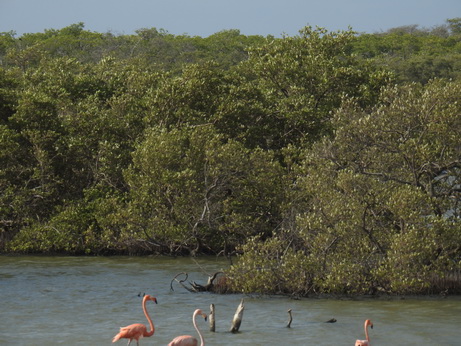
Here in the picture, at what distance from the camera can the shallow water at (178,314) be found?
57.2 feet

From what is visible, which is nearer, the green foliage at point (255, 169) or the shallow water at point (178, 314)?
the shallow water at point (178, 314)

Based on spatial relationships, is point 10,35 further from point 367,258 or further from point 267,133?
point 367,258

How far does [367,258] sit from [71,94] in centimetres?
1865

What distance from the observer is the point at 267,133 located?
107ft

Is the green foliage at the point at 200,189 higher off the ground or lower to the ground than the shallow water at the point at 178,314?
higher

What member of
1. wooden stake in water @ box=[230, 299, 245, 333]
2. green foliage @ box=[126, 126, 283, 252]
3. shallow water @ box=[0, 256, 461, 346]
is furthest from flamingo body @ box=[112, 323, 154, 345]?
green foliage @ box=[126, 126, 283, 252]

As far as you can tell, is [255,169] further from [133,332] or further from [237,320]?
[133,332]

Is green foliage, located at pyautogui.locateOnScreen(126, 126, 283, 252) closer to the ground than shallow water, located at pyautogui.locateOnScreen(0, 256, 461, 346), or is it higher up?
higher up

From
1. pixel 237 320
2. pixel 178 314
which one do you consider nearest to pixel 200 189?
pixel 178 314

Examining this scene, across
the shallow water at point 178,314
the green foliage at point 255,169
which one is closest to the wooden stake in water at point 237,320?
the shallow water at point 178,314

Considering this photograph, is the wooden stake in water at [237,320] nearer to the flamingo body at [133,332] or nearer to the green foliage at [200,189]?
the flamingo body at [133,332]

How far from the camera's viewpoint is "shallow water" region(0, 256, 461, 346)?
1742 centimetres

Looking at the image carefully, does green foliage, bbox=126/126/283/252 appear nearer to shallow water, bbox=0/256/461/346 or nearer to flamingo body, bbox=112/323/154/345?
shallow water, bbox=0/256/461/346

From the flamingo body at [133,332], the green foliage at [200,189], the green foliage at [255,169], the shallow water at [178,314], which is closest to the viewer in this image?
the flamingo body at [133,332]
